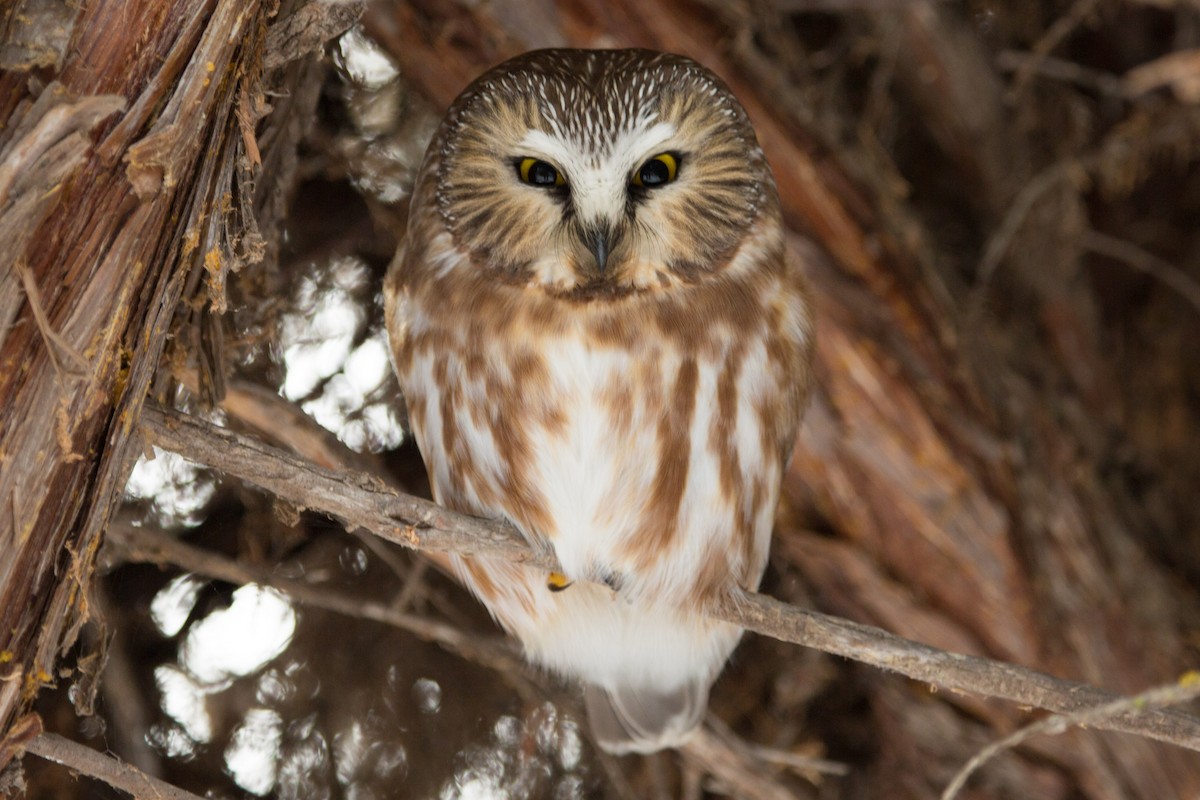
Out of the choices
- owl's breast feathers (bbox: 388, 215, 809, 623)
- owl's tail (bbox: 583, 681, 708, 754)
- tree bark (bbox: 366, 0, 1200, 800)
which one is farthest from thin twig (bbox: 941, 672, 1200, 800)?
tree bark (bbox: 366, 0, 1200, 800)

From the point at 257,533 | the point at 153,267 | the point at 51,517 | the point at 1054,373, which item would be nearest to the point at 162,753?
the point at 257,533

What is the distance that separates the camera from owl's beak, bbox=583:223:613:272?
6.99ft

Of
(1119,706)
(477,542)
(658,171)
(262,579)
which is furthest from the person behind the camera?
(262,579)

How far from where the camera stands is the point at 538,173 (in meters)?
2.21

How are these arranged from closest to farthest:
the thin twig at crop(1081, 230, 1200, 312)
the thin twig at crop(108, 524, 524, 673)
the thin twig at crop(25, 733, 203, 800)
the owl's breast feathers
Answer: the thin twig at crop(25, 733, 203, 800) → the owl's breast feathers → the thin twig at crop(108, 524, 524, 673) → the thin twig at crop(1081, 230, 1200, 312)

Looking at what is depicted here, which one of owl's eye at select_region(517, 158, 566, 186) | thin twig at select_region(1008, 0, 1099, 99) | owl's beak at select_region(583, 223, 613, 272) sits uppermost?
thin twig at select_region(1008, 0, 1099, 99)

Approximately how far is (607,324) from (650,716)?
117 centimetres

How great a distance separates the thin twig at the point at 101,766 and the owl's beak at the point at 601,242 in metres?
1.09

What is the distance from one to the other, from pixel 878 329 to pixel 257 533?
168cm

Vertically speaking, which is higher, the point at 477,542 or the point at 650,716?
the point at 477,542

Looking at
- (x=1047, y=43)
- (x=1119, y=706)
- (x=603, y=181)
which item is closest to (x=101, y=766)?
(x=603, y=181)

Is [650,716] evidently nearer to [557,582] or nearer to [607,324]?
[557,582]

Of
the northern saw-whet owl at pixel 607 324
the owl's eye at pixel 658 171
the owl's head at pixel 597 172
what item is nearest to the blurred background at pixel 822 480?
the northern saw-whet owl at pixel 607 324

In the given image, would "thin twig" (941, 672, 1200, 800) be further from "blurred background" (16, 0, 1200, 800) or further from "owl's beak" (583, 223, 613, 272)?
"blurred background" (16, 0, 1200, 800)
